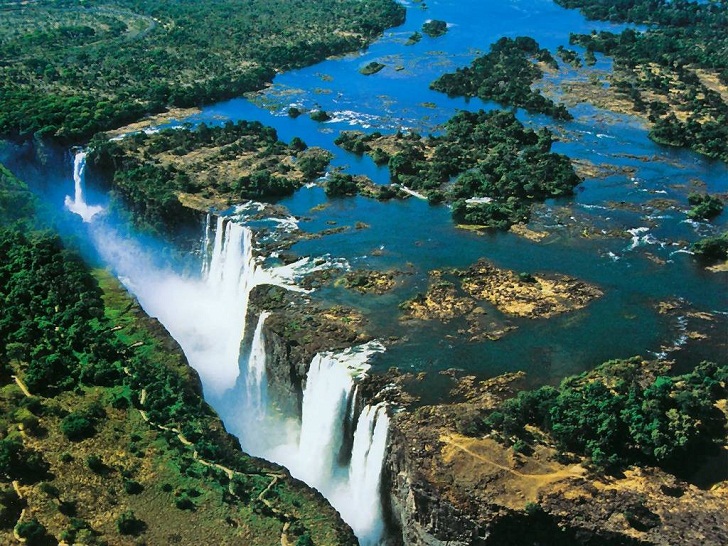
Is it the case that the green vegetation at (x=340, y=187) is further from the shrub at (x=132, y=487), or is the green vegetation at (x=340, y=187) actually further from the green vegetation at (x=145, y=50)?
the shrub at (x=132, y=487)

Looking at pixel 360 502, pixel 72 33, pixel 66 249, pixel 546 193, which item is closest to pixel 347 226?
pixel 546 193

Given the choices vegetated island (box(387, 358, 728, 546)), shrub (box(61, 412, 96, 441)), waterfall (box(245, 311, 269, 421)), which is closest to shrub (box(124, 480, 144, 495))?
shrub (box(61, 412, 96, 441))

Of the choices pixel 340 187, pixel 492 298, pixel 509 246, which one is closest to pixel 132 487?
pixel 492 298

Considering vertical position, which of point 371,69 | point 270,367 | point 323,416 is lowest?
point 323,416

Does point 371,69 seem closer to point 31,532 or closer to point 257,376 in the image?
point 257,376

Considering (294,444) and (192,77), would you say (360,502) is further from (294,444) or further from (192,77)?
(192,77)

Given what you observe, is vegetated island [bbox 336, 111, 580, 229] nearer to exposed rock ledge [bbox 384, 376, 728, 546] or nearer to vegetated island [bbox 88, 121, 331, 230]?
vegetated island [bbox 88, 121, 331, 230]

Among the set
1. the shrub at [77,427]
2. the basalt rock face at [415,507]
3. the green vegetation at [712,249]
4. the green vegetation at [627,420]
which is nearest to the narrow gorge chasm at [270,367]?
the basalt rock face at [415,507]
